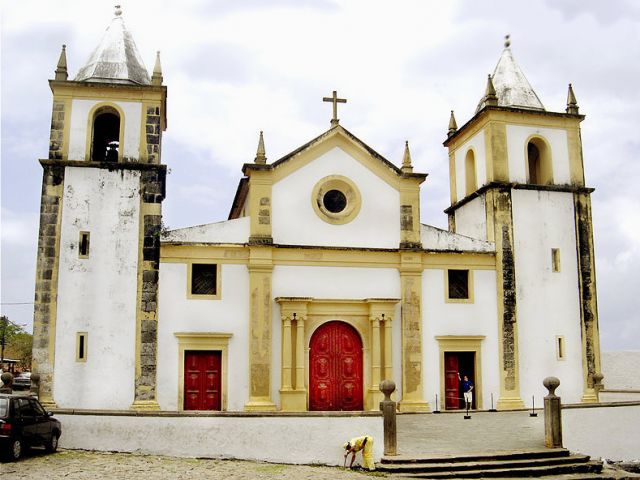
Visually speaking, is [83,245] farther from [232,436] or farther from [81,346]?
[232,436]

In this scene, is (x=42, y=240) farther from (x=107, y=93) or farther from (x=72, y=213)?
(x=107, y=93)

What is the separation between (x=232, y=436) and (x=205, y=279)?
7.89 m

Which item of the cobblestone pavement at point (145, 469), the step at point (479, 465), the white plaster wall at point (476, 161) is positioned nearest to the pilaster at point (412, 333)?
the white plaster wall at point (476, 161)

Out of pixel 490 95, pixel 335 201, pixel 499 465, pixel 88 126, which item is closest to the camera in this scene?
pixel 499 465

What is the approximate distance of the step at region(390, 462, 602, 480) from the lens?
14.5 meters

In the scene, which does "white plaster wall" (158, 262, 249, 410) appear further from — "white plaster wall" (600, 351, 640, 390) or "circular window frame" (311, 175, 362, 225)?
"white plaster wall" (600, 351, 640, 390)

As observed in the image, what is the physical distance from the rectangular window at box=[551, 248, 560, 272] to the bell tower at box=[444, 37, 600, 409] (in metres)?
0.03

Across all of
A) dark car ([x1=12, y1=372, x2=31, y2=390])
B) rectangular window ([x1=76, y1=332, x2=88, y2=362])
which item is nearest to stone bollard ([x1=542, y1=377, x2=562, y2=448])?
rectangular window ([x1=76, y1=332, x2=88, y2=362])

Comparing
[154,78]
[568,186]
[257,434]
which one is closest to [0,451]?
[257,434]

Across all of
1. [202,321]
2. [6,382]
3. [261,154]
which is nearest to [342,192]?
[261,154]

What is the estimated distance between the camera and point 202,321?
21.5 meters

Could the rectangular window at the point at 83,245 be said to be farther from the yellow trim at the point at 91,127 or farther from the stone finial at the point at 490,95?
the stone finial at the point at 490,95

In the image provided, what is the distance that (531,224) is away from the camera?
24.3m

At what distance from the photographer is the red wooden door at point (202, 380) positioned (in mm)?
21172
